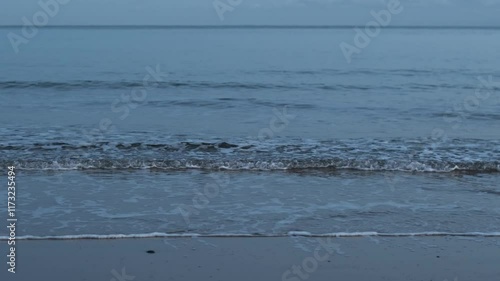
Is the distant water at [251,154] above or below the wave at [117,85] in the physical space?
below

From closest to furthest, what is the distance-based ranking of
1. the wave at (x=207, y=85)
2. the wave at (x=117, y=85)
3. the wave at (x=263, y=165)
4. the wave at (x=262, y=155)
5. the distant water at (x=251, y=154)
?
the distant water at (x=251, y=154), the wave at (x=263, y=165), the wave at (x=262, y=155), the wave at (x=117, y=85), the wave at (x=207, y=85)

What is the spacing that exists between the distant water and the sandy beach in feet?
1.76

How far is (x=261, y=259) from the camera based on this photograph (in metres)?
6.83

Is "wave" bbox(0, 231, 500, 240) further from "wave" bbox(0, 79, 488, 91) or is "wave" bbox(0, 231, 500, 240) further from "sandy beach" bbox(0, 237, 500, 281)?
"wave" bbox(0, 79, 488, 91)

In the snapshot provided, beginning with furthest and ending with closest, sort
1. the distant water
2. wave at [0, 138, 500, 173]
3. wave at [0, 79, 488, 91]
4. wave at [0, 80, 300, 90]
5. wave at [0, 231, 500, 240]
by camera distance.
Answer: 1. wave at [0, 79, 488, 91]
2. wave at [0, 80, 300, 90]
3. wave at [0, 138, 500, 173]
4. the distant water
5. wave at [0, 231, 500, 240]

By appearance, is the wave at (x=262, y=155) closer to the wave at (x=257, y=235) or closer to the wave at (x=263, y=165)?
the wave at (x=263, y=165)

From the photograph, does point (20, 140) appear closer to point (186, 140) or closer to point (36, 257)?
point (186, 140)

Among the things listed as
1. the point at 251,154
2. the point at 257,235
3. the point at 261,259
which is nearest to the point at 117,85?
the point at 251,154

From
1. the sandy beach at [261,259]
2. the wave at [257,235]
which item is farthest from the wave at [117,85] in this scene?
the sandy beach at [261,259]

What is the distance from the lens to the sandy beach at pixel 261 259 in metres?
6.36

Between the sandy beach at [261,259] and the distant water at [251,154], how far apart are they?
54cm

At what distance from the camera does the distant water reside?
28.4 feet

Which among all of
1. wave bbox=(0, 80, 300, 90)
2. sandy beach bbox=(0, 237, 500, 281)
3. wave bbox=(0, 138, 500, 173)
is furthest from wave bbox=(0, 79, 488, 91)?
sandy beach bbox=(0, 237, 500, 281)

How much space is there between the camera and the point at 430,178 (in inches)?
455
